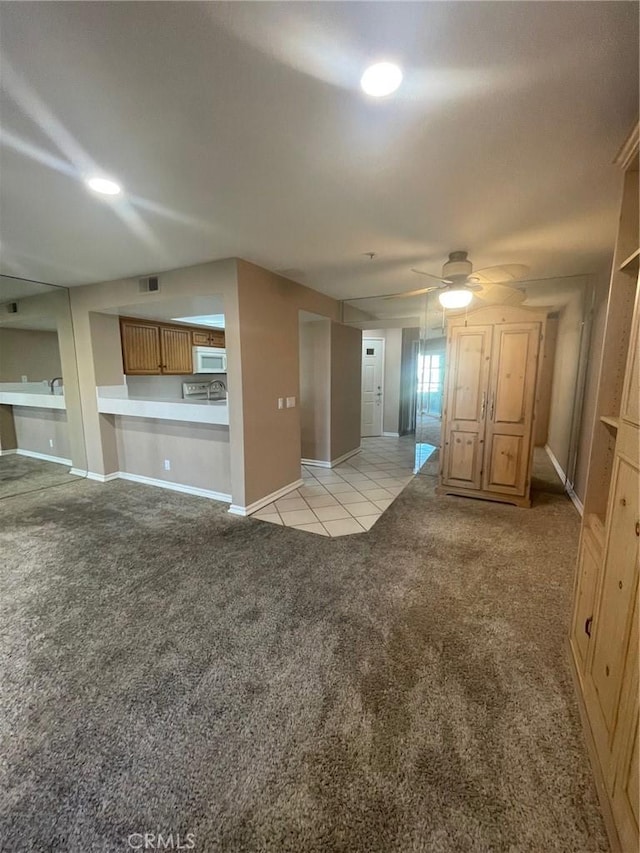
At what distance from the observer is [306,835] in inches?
43.0

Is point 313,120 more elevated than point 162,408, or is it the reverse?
point 313,120

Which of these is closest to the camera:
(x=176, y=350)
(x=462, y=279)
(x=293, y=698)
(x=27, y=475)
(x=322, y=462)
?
(x=293, y=698)

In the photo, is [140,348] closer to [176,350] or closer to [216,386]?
[176,350]

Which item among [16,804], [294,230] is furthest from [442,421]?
[16,804]

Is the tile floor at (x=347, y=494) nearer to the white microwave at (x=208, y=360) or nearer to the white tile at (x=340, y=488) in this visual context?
the white tile at (x=340, y=488)

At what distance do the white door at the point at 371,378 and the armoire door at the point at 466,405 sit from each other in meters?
3.51

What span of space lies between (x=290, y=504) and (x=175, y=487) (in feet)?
5.01

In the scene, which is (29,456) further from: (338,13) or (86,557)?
(338,13)

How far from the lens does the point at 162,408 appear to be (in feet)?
12.9

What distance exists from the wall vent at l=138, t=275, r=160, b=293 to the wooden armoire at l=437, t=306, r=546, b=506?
3198 millimetres

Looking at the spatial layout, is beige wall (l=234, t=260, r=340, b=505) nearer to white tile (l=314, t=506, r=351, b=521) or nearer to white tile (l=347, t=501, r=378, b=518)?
white tile (l=314, t=506, r=351, b=521)

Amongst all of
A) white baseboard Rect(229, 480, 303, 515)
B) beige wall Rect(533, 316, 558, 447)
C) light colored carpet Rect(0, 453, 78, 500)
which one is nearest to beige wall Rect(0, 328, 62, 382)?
light colored carpet Rect(0, 453, 78, 500)

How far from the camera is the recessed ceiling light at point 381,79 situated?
1.17 metres

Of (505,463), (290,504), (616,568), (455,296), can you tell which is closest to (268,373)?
(290,504)
